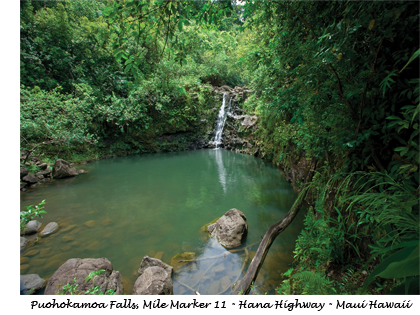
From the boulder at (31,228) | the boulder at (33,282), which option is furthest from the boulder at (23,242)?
the boulder at (33,282)

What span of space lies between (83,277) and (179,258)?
1348 mm

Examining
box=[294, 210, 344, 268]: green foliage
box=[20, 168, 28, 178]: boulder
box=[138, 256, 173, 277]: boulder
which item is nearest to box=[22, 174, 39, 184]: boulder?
box=[20, 168, 28, 178]: boulder

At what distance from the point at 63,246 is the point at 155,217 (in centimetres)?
176

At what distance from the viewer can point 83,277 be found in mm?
2246

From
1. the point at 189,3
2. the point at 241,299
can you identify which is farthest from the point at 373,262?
the point at 189,3

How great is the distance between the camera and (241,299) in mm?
1061

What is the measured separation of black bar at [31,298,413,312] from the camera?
1053 millimetres

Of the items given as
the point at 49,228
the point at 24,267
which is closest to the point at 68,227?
the point at 49,228

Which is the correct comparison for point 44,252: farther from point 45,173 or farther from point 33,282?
point 45,173

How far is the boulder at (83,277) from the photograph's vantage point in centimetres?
215

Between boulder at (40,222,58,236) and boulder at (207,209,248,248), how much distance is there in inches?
129

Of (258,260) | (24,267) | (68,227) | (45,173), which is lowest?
(24,267)
